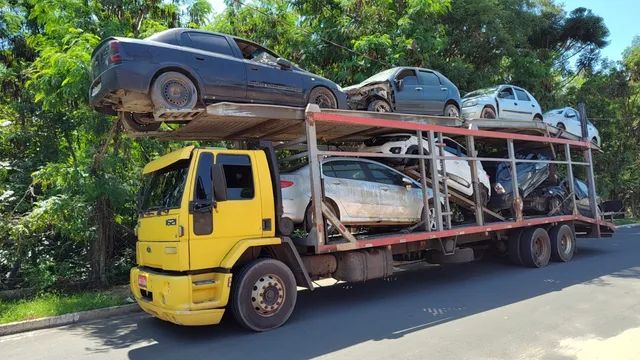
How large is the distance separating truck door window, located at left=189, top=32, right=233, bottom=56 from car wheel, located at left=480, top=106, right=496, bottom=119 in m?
7.43

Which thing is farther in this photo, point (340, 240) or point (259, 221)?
point (340, 240)

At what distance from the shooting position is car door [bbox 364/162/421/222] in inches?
333

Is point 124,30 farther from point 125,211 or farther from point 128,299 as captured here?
point 128,299

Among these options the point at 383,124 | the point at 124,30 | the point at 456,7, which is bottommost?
the point at 383,124

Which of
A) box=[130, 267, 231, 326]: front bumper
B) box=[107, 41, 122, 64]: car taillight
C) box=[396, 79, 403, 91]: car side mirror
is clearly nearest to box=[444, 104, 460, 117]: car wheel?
box=[396, 79, 403, 91]: car side mirror

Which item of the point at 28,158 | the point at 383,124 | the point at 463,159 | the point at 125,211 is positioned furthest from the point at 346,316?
the point at 28,158

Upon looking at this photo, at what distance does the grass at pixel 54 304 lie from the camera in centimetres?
801

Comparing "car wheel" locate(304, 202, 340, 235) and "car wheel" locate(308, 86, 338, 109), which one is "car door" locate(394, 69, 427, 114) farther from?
"car wheel" locate(304, 202, 340, 235)

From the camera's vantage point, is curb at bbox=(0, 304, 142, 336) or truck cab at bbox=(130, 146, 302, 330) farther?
curb at bbox=(0, 304, 142, 336)

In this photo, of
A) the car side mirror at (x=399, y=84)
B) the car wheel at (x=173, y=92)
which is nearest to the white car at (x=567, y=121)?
the car side mirror at (x=399, y=84)

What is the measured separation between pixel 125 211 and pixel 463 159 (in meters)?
7.00

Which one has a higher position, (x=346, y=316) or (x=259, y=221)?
(x=259, y=221)

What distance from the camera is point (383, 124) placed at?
8008mm

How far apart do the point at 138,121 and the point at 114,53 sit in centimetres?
124
